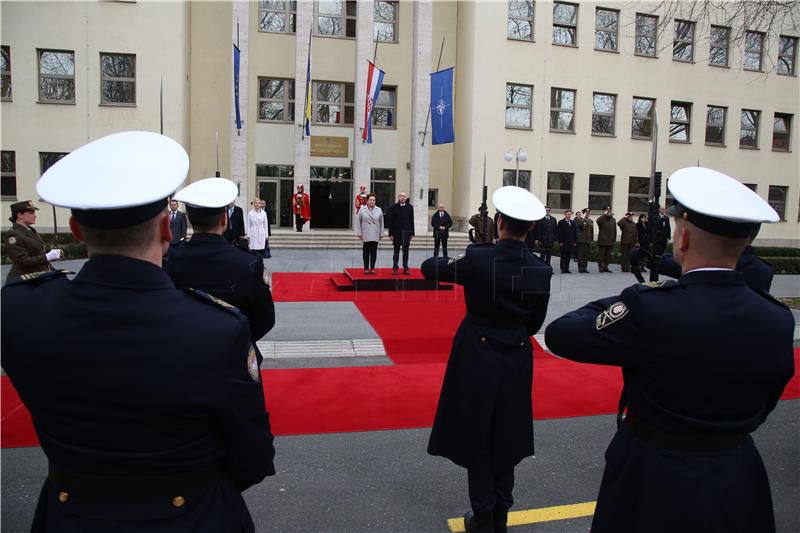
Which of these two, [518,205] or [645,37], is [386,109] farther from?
[518,205]

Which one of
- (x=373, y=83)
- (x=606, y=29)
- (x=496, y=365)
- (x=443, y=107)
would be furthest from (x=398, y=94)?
(x=496, y=365)

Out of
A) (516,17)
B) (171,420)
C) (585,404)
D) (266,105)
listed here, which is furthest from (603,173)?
(171,420)

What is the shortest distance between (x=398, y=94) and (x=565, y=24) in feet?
27.6

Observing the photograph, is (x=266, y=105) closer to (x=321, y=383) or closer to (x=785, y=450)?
(x=321, y=383)

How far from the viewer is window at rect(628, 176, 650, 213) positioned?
29.4 meters

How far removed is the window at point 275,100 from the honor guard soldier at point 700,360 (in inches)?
1051

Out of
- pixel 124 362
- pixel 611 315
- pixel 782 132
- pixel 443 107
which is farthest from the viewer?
pixel 782 132

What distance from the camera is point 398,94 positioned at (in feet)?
92.1

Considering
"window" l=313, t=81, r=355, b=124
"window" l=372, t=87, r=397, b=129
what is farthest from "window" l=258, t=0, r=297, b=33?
"window" l=372, t=87, r=397, b=129

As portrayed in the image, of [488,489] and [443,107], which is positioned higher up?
[443,107]

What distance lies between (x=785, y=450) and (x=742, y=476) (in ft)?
11.7

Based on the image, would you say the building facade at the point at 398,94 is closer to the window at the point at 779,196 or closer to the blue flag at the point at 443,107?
the window at the point at 779,196

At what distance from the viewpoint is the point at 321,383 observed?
668cm

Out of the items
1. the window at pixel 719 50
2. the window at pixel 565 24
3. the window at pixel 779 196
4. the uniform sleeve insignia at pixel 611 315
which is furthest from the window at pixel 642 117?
the uniform sleeve insignia at pixel 611 315
